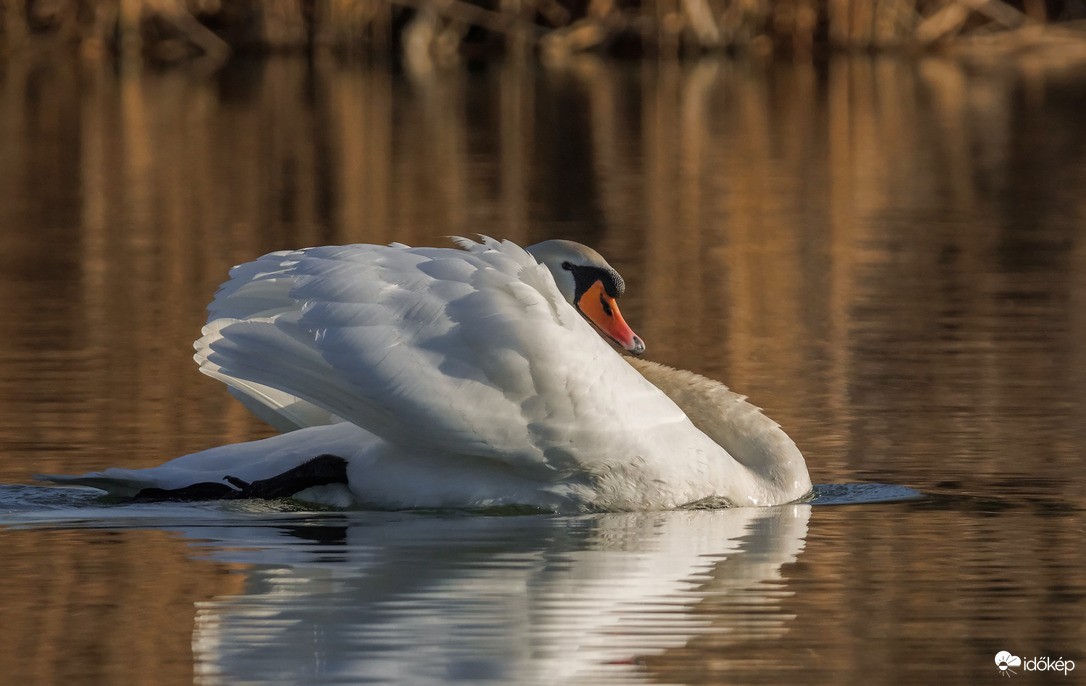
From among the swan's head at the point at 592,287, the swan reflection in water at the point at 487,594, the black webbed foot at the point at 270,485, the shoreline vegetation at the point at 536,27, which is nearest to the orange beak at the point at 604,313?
the swan's head at the point at 592,287

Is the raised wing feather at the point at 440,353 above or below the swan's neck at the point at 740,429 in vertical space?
above

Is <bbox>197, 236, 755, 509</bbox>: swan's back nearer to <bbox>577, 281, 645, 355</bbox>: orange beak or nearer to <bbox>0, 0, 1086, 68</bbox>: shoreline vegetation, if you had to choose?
<bbox>577, 281, 645, 355</bbox>: orange beak

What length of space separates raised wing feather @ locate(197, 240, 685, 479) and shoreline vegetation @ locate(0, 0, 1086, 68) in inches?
941

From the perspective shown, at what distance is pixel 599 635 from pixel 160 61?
89.7ft

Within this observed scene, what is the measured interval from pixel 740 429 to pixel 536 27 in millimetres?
25052

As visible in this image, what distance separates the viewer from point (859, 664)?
491cm

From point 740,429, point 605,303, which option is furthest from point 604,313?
point 740,429

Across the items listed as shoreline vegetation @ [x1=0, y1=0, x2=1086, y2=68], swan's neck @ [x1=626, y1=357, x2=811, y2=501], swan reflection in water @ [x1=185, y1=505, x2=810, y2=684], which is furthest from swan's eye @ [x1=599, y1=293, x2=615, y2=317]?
shoreline vegetation @ [x1=0, y1=0, x2=1086, y2=68]

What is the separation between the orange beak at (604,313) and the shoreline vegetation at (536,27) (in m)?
23.4

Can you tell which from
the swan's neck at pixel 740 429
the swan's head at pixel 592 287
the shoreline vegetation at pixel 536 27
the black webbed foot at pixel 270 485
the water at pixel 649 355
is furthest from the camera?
the shoreline vegetation at pixel 536 27

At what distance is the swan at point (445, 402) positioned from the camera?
20.9 ft

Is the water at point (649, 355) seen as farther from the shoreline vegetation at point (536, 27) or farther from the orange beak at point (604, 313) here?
the shoreline vegetation at point (536, 27)

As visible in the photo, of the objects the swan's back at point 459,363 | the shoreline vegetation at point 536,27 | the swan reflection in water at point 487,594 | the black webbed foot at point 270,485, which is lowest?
the swan reflection in water at point 487,594

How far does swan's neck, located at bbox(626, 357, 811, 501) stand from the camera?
6988 mm
